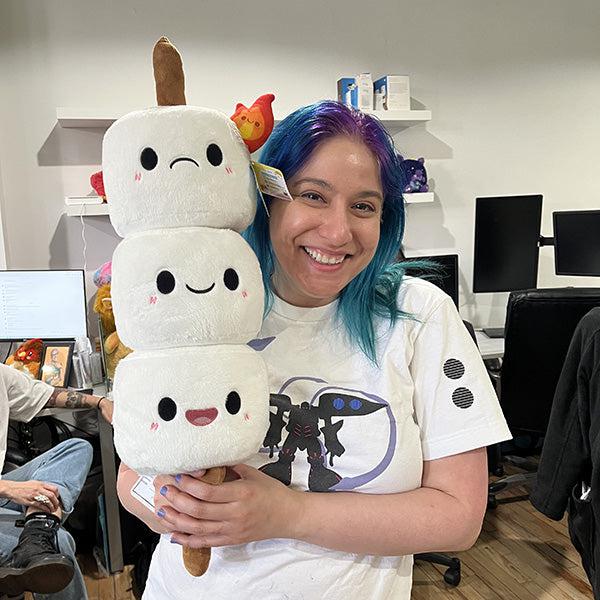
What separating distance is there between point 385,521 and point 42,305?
234 cm

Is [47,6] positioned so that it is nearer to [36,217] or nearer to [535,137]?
[36,217]

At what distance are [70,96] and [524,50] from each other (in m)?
2.52

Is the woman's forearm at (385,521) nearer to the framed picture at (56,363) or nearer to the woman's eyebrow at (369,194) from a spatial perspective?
the woman's eyebrow at (369,194)

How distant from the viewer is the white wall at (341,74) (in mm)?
2760

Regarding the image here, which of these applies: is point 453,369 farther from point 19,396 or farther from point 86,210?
point 86,210

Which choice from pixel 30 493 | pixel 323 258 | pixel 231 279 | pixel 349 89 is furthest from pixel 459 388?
pixel 349 89

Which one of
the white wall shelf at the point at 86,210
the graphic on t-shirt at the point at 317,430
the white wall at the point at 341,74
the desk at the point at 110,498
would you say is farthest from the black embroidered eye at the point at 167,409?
the white wall at the point at 341,74

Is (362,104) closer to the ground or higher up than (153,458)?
higher up

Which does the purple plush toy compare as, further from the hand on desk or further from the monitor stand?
the hand on desk

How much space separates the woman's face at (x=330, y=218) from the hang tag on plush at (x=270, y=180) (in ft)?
0.15

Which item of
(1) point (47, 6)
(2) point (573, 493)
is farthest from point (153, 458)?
(1) point (47, 6)

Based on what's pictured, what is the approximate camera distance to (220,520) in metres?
0.70

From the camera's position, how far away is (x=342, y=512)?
2.50ft

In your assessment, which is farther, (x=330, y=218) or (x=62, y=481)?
(x=62, y=481)
